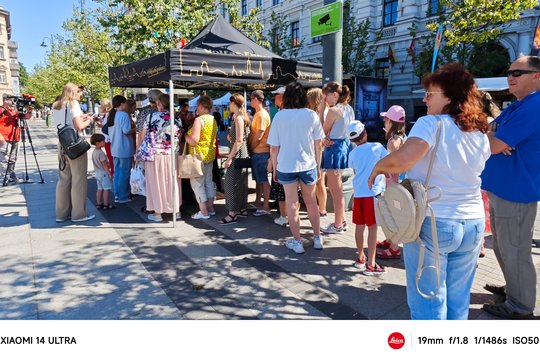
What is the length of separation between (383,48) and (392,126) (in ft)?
69.1

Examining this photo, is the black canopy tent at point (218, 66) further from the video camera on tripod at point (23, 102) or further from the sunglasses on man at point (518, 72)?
the sunglasses on man at point (518, 72)

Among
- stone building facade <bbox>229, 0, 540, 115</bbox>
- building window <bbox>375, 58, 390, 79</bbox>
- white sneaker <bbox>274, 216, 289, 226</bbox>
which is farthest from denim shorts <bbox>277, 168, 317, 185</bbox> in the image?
building window <bbox>375, 58, 390, 79</bbox>

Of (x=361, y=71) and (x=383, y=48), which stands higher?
(x=383, y=48)

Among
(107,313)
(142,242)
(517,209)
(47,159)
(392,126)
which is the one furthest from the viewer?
(47,159)

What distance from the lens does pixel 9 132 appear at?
8.45 metres

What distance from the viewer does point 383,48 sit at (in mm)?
22406

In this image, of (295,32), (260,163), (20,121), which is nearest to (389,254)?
(260,163)

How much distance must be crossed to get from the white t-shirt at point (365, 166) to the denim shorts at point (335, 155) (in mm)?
1182

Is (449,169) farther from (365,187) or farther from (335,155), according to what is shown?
(335,155)
